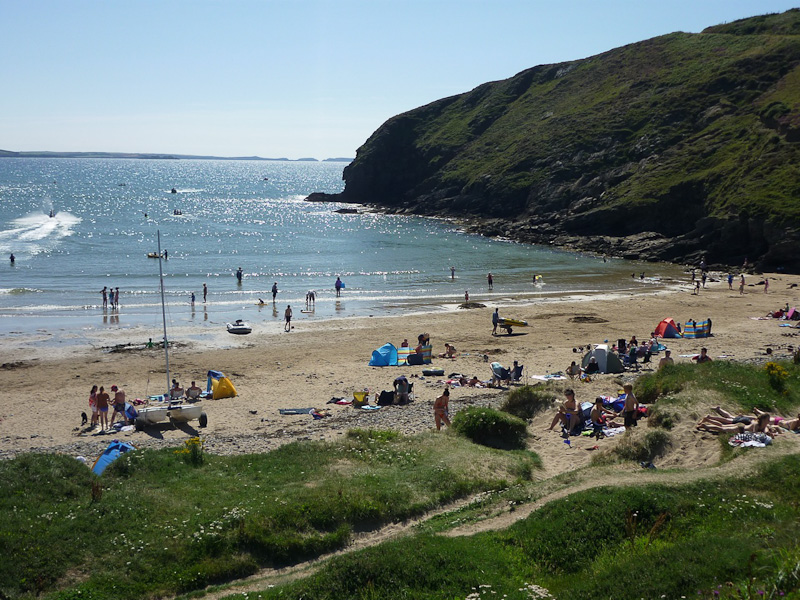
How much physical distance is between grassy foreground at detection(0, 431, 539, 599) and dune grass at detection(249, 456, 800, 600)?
2101 mm

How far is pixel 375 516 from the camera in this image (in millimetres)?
13094

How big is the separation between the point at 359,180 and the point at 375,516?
114 m

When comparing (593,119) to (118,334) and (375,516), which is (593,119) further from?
(375,516)

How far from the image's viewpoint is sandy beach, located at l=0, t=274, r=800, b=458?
20672 millimetres

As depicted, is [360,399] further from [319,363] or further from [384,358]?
[319,363]

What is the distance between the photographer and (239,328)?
36.1m

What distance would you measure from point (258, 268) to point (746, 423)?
165 ft

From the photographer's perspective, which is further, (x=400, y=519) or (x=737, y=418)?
(x=737, y=418)

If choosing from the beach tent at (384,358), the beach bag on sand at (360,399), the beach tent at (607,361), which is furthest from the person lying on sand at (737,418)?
the beach tent at (384,358)

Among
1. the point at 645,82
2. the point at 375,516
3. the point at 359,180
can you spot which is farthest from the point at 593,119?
the point at 375,516

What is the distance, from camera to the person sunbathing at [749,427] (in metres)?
14.6

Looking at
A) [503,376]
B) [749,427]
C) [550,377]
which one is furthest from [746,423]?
[503,376]

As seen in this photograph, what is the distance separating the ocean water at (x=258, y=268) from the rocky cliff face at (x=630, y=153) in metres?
6.07

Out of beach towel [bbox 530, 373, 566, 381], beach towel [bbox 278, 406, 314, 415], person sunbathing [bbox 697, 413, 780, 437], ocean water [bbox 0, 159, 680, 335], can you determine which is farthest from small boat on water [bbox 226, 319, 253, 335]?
person sunbathing [bbox 697, 413, 780, 437]
